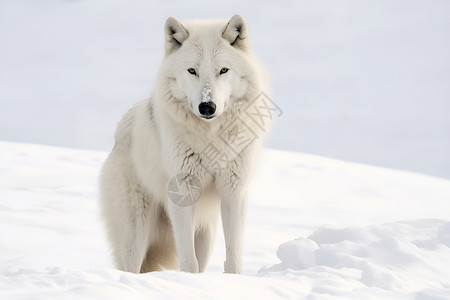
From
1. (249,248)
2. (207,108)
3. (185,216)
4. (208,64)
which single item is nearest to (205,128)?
(207,108)

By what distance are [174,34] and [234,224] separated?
180cm

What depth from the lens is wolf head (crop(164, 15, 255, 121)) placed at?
4.10 metres

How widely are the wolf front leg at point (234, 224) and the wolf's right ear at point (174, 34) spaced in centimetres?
144

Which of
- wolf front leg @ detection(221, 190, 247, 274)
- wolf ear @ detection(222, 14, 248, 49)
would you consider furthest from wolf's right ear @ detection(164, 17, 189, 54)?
wolf front leg @ detection(221, 190, 247, 274)

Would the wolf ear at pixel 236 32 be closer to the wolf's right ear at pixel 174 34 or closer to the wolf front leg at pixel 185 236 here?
the wolf's right ear at pixel 174 34

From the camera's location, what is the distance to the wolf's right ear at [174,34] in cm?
452

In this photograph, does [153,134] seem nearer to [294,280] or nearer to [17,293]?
[294,280]

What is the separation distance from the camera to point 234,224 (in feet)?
14.9

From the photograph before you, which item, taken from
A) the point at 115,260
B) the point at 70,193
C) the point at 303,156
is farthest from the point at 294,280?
the point at 303,156

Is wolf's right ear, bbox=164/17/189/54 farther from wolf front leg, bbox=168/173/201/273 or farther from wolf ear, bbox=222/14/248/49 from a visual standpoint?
wolf front leg, bbox=168/173/201/273

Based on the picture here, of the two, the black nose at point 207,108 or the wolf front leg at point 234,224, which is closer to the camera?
the black nose at point 207,108

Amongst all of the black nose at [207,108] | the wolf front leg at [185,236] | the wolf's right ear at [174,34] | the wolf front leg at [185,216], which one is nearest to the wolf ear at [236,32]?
the wolf's right ear at [174,34]

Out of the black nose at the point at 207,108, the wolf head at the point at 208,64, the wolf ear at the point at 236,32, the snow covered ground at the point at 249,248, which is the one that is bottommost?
the snow covered ground at the point at 249,248

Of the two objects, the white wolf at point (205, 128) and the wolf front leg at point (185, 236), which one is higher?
the white wolf at point (205, 128)
